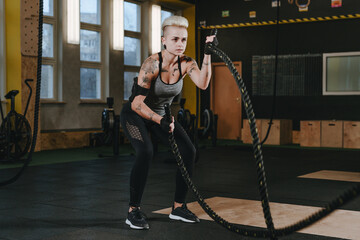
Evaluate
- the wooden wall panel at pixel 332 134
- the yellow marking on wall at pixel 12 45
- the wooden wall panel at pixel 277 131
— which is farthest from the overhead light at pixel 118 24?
the wooden wall panel at pixel 332 134

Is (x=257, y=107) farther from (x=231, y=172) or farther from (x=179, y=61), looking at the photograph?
(x=179, y=61)

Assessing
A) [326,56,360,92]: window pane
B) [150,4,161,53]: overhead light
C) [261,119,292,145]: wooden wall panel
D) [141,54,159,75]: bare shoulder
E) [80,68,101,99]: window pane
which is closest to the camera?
[141,54,159,75]: bare shoulder

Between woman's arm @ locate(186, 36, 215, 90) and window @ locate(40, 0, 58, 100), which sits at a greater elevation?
window @ locate(40, 0, 58, 100)

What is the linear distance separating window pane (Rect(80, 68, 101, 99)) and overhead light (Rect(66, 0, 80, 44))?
28.7 inches

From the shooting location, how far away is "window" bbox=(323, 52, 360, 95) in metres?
10.6

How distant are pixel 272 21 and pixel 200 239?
937cm

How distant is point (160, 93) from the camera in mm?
3225

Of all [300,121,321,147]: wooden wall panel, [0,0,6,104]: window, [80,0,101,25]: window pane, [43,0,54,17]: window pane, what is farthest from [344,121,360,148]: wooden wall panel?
[0,0,6,104]: window

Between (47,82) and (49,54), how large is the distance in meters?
0.52

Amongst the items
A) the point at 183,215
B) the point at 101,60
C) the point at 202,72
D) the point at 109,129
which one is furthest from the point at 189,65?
the point at 101,60

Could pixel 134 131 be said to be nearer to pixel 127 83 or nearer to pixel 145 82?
pixel 145 82

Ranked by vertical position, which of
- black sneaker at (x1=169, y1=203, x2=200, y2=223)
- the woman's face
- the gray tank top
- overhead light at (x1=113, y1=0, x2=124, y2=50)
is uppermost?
overhead light at (x1=113, y1=0, x2=124, y2=50)

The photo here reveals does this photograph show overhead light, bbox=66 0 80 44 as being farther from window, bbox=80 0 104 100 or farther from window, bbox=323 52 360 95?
window, bbox=323 52 360 95

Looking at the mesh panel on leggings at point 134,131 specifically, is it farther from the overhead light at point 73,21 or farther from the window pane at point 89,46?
the window pane at point 89,46
